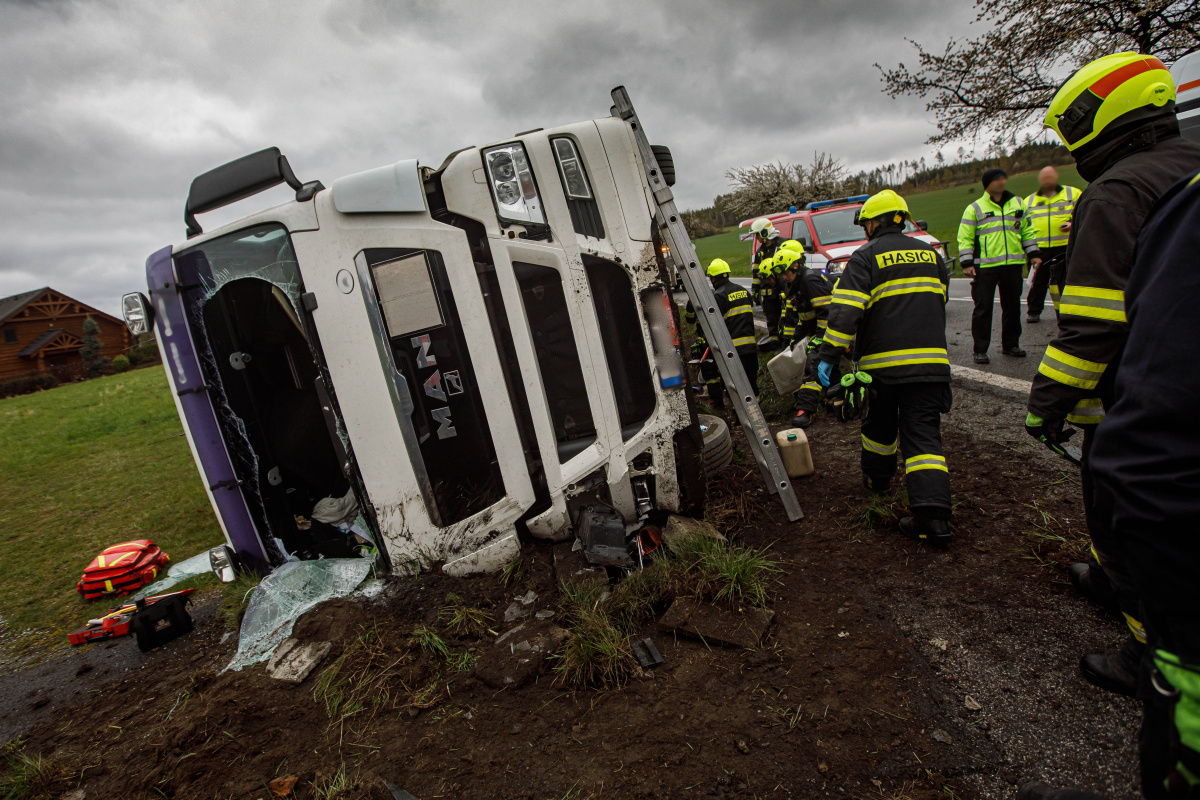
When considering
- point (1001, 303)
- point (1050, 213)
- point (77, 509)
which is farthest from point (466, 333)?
point (77, 509)

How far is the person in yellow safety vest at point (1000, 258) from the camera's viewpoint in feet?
18.1

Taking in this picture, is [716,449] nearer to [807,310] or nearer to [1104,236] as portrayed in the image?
[1104,236]

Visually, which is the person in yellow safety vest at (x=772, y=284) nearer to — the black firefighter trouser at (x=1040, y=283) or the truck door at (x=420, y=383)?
the black firefighter trouser at (x=1040, y=283)

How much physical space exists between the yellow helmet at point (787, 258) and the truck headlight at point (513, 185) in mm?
4093

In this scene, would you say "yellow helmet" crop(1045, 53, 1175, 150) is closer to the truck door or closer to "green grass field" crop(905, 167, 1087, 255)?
the truck door

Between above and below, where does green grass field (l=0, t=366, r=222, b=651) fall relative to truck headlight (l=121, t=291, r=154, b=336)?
below

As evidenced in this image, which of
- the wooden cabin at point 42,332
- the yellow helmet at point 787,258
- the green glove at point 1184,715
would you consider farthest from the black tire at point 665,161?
the wooden cabin at point 42,332

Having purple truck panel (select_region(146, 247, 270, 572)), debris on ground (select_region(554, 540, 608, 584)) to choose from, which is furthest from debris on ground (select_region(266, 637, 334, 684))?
debris on ground (select_region(554, 540, 608, 584))

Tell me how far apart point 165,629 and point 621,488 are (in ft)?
9.44

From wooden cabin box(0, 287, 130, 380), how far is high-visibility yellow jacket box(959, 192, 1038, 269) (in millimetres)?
42010

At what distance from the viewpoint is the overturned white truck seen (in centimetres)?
271

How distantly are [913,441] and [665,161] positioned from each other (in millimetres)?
2043

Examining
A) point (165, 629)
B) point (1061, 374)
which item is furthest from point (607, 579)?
point (165, 629)

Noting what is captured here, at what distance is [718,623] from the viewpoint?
2369 millimetres
